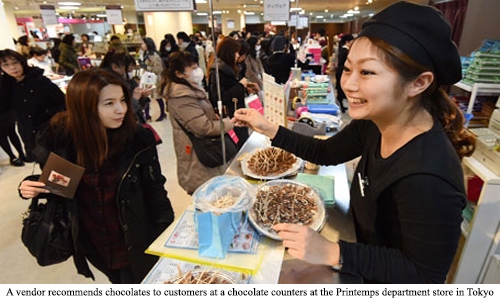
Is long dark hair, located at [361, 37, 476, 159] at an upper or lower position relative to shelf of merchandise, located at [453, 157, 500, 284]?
upper

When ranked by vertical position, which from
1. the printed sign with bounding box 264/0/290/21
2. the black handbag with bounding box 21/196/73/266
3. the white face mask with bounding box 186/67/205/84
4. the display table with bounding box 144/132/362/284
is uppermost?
the printed sign with bounding box 264/0/290/21

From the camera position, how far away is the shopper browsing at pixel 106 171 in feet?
4.25

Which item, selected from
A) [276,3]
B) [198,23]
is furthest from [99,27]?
[276,3]

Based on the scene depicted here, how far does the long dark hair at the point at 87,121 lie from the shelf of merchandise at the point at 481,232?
205 cm

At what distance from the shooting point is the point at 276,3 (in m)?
3.94

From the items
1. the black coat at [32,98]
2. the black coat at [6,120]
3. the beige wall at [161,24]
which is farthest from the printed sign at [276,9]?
the beige wall at [161,24]

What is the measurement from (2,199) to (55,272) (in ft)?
5.36

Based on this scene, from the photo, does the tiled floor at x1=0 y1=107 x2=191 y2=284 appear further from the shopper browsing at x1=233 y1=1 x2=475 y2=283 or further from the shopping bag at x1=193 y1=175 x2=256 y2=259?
the shopper browsing at x1=233 y1=1 x2=475 y2=283

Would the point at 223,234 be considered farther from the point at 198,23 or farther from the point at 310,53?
the point at 198,23

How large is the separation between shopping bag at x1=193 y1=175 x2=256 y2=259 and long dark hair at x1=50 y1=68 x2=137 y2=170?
59 centimetres

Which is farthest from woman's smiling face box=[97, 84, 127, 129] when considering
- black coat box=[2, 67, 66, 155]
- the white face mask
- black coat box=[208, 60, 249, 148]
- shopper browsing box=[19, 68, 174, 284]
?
black coat box=[2, 67, 66, 155]

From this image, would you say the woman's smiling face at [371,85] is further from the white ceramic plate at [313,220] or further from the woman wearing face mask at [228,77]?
the woman wearing face mask at [228,77]

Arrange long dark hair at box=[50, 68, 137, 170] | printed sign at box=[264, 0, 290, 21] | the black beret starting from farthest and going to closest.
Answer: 1. printed sign at box=[264, 0, 290, 21]
2. long dark hair at box=[50, 68, 137, 170]
3. the black beret

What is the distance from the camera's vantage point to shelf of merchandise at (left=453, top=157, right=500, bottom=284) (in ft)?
5.46
